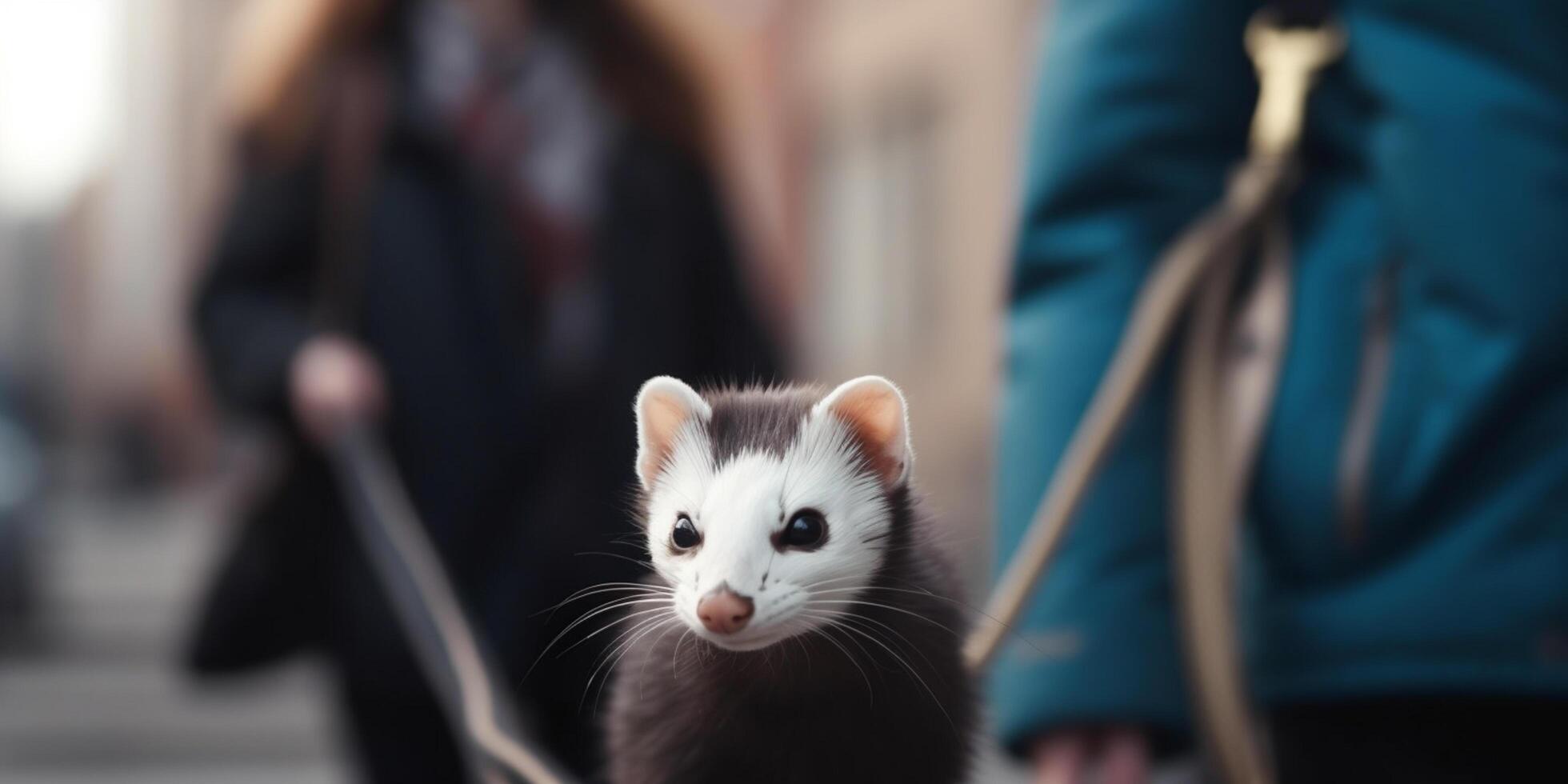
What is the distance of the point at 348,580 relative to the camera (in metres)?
2.09

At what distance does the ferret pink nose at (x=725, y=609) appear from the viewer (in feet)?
1.77

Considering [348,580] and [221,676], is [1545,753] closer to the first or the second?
[348,580]

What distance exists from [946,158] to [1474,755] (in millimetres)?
9945

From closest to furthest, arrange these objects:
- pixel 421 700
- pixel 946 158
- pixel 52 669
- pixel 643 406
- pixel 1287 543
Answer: pixel 643 406
pixel 1287 543
pixel 421 700
pixel 52 669
pixel 946 158

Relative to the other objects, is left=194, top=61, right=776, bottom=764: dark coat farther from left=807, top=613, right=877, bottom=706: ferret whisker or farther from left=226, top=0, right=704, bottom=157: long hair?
left=807, top=613, right=877, bottom=706: ferret whisker

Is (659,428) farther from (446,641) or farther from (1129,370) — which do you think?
(1129,370)

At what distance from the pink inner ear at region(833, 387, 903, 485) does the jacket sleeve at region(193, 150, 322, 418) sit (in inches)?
58.9

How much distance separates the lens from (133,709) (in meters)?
8.65

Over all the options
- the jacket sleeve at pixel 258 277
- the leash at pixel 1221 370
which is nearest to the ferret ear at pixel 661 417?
the leash at pixel 1221 370

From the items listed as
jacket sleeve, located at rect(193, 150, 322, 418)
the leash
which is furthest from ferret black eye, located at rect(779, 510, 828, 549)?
jacket sleeve, located at rect(193, 150, 322, 418)

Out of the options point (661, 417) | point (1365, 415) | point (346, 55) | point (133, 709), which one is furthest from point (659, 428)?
point (133, 709)

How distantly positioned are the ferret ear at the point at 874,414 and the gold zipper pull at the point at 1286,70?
95 centimetres

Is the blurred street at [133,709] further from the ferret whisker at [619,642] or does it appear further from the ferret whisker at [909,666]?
the ferret whisker at [909,666]

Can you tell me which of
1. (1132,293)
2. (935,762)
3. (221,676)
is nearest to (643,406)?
(935,762)
